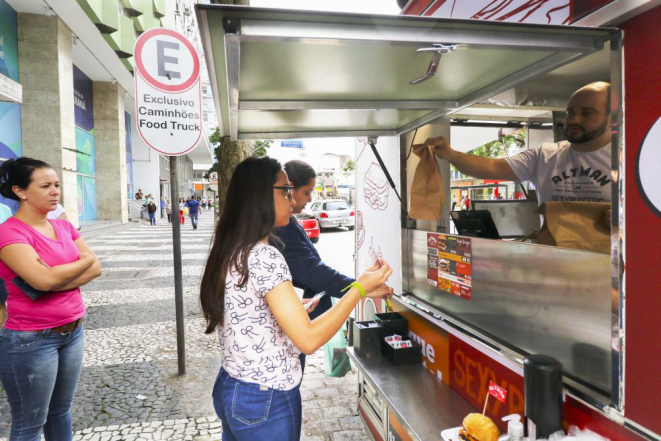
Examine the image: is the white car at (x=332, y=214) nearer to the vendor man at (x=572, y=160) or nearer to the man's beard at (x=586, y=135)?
the vendor man at (x=572, y=160)

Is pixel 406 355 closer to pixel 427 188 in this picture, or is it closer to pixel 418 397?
pixel 418 397

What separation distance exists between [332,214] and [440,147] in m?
15.4

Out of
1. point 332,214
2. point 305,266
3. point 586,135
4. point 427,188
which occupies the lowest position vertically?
point 305,266

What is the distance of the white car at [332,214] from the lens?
58.3 ft

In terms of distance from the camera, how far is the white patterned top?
1489 mm

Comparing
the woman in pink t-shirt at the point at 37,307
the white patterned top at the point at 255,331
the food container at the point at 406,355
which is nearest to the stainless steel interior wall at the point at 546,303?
the food container at the point at 406,355

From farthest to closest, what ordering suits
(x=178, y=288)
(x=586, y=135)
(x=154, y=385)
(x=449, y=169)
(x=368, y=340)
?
(x=178, y=288) → (x=154, y=385) → (x=449, y=169) → (x=368, y=340) → (x=586, y=135)

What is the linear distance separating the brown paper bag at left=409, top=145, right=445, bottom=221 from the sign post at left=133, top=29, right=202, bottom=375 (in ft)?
7.34

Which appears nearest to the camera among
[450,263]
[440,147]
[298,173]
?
[450,263]

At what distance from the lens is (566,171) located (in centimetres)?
225

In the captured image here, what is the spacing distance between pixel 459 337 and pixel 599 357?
747 millimetres

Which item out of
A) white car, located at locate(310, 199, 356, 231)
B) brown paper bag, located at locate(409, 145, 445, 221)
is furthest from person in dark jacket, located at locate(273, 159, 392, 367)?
white car, located at locate(310, 199, 356, 231)

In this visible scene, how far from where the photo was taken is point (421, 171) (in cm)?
254

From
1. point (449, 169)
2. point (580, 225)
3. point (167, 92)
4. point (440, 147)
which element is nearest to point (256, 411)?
point (580, 225)
